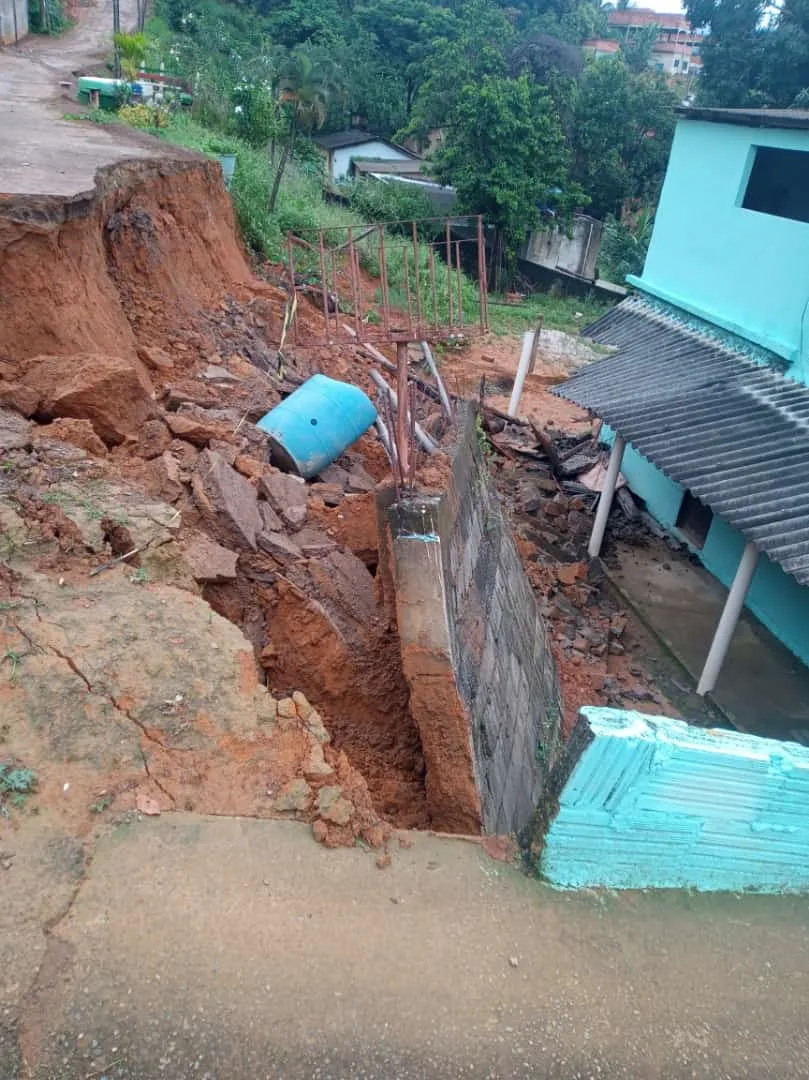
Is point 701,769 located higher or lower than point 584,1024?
higher

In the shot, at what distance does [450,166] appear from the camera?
23359mm

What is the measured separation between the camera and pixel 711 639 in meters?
8.78

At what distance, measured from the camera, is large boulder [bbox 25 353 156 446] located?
209 inches

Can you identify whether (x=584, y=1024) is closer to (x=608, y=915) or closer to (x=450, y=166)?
(x=608, y=915)

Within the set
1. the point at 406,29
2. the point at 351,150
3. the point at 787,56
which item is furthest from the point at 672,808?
the point at 406,29

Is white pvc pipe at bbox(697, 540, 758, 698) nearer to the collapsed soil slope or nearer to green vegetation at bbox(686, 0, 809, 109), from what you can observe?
the collapsed soil slope

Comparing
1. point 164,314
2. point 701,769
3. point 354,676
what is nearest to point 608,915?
point 701,769

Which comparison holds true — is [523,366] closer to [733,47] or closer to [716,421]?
[716,421]

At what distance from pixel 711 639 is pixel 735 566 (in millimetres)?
1127

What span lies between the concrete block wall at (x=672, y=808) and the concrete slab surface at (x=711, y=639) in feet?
16.3

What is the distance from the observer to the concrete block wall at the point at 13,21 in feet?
73.2

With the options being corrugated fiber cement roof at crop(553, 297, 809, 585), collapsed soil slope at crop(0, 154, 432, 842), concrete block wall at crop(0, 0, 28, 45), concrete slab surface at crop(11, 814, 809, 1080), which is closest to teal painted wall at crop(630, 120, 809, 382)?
corrugated fiber cement roof at crop(553, 297, 809, 585)

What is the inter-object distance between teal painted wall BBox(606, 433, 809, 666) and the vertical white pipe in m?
0.30

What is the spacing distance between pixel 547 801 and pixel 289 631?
229cm
